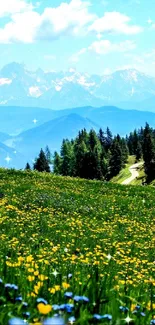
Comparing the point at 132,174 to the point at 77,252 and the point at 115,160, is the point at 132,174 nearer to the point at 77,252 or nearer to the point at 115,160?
the point at 115,160

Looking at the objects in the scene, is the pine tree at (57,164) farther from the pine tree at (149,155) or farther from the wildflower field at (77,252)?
the wildflower field at (77,252)

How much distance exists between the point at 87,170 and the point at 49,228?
9660 cm

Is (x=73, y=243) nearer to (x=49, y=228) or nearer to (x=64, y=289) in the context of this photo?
(x=49, y=228)

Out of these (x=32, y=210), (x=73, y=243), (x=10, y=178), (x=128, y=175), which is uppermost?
(x=128, y=175)

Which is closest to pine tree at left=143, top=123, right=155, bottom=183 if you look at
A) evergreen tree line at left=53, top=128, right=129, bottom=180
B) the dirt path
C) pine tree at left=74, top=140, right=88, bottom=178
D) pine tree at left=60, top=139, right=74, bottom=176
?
the dirt path

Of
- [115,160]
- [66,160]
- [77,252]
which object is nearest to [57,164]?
[66,160]

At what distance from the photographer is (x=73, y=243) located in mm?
12086

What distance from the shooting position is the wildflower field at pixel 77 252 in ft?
12.4

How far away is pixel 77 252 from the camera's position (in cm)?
1154

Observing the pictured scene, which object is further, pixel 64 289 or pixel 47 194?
pixel 47 194

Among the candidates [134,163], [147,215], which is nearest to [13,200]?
[147,215]

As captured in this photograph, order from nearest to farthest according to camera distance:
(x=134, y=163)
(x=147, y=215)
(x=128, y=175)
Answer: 1. (x=147, y=215)
2. (x=128, y=175)
3. (x=134, y=163)

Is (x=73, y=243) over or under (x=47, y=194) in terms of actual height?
under

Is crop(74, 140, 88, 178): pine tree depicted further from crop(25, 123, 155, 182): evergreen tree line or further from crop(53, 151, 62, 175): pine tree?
crop(53, 151, 62, 175): pine tree
